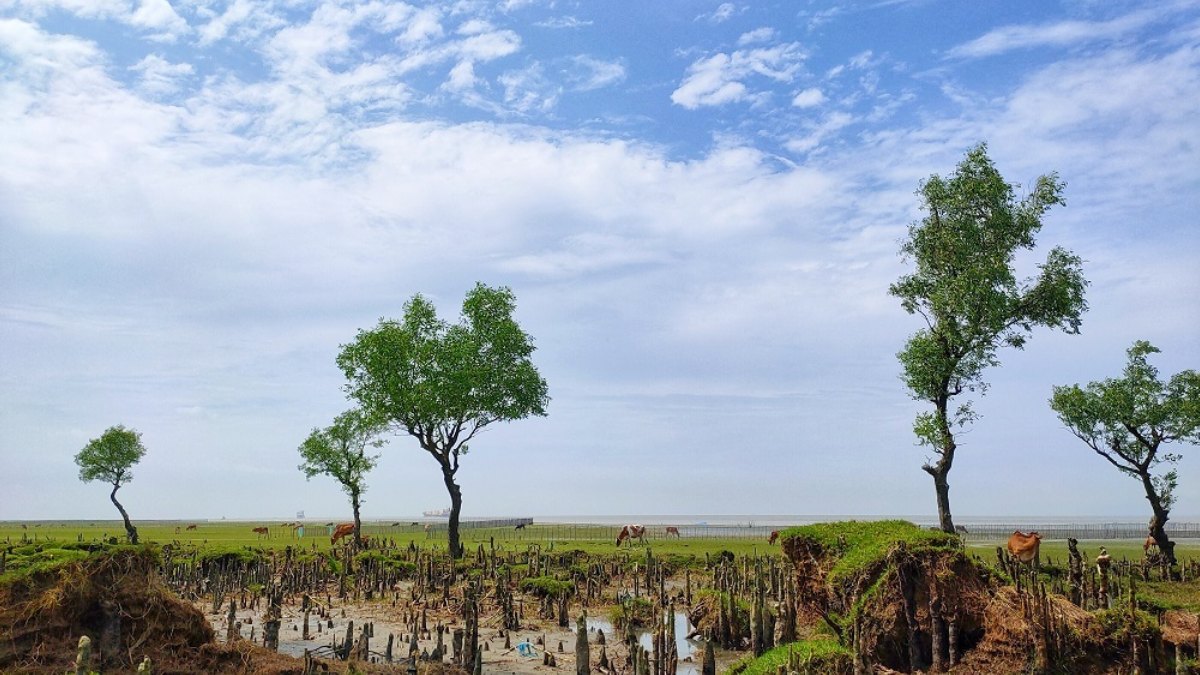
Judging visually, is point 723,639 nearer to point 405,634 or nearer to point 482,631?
point 482,631

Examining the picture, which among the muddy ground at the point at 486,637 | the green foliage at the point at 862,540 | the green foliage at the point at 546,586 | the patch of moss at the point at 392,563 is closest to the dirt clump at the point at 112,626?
the muddy ground at the point at 486,637

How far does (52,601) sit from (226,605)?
16.2 meters

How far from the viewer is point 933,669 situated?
16.1 metres

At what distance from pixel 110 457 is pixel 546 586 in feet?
202

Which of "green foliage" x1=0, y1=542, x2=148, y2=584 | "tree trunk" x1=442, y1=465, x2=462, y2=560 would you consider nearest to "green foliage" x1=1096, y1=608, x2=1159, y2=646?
"green foliage" x1=0, y1=542, x2=148, y2=584

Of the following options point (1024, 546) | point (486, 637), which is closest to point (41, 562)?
point (486, 637)

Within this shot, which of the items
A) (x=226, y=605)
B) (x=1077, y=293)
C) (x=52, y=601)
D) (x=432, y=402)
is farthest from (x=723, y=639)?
(x=432, y=402)

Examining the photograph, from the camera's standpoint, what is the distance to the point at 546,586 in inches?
1214

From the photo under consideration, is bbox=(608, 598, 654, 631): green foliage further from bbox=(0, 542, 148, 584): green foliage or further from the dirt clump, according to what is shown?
bbox=(0, 542, 148, 584): green foliage

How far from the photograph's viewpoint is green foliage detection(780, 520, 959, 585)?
56.4 ft

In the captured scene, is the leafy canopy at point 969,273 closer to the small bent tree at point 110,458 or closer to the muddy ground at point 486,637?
the muddy ground at point 486,637

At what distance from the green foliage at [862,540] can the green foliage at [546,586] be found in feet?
35.9

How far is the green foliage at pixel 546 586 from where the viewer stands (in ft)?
99.9

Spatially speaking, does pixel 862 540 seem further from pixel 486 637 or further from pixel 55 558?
pixel 55 558
